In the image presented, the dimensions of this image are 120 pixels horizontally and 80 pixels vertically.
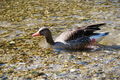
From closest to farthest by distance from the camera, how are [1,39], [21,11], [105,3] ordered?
[1,39] < [21,11] < [105,3]

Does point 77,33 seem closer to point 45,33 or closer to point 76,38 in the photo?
point 76,38

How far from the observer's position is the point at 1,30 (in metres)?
14.9

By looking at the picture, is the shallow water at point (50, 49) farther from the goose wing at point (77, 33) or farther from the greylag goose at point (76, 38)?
the goose wing at point (77, 33)

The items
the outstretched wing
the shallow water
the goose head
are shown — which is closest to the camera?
the shallow water

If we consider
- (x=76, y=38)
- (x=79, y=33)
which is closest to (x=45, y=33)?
(x=76, y=38)

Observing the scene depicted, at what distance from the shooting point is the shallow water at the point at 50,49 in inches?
383

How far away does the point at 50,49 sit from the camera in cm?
1217

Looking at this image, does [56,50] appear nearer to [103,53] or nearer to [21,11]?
[103,53]

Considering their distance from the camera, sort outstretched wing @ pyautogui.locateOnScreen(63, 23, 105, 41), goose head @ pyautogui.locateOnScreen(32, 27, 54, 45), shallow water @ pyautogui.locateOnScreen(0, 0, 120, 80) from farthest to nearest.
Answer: goose head @ pyautogui.locateOnScreen(32, 27, 54, 45) < outstretched wing @ pyautogui.locateOnScreen(63, 23, 105, 41) < shallow water @ pyautogui.locateOnScreen(0, 0, 120, 80)

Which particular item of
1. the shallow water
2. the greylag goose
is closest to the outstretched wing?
the greylag goose

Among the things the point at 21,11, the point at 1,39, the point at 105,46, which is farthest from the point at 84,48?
the point at 21,11

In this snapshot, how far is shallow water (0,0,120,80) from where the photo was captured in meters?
9.72

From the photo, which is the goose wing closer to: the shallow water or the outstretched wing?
the outstretched wing

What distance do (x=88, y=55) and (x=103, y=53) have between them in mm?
666
